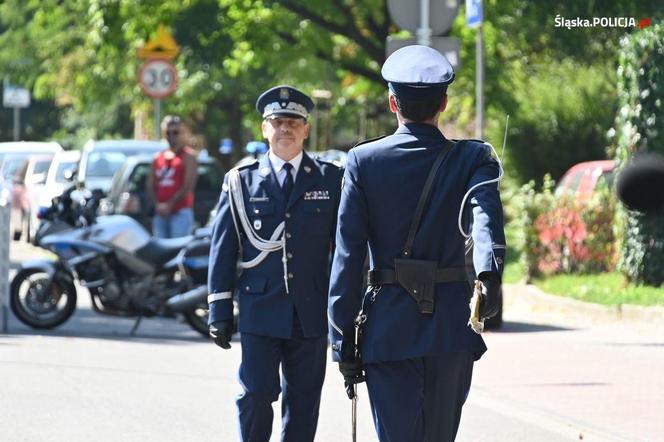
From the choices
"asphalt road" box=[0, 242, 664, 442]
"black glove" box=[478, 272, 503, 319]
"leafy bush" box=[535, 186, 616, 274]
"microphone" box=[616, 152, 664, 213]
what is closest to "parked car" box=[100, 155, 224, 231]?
"leafy bush" box=[535, 186, 616, 274]

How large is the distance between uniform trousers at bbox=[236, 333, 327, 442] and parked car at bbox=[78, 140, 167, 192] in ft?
61.8

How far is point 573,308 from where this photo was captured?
15898mm

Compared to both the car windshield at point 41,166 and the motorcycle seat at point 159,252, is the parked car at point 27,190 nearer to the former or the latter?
the car windshield at point 41,166

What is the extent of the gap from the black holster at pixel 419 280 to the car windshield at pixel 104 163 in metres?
20.8

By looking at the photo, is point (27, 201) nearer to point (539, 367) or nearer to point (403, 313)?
point (539, 367)

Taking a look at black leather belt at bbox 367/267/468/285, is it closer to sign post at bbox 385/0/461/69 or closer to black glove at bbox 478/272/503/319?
black glove at bbox 478/272/503/319

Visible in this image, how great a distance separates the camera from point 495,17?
25906mm

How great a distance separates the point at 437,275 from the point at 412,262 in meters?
0.10

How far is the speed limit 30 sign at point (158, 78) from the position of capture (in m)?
24.9

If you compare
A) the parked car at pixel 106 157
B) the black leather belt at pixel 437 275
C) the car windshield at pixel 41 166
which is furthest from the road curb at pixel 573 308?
the car windshield at pixel 41 166

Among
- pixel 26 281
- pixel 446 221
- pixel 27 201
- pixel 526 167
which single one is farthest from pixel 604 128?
pixel 446 221

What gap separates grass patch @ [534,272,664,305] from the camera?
50.2ft

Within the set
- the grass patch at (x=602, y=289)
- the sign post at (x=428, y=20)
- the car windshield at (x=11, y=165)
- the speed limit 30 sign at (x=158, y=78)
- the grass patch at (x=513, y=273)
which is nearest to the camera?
the grass patch at (x=602, y=289)

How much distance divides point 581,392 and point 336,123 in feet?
147
